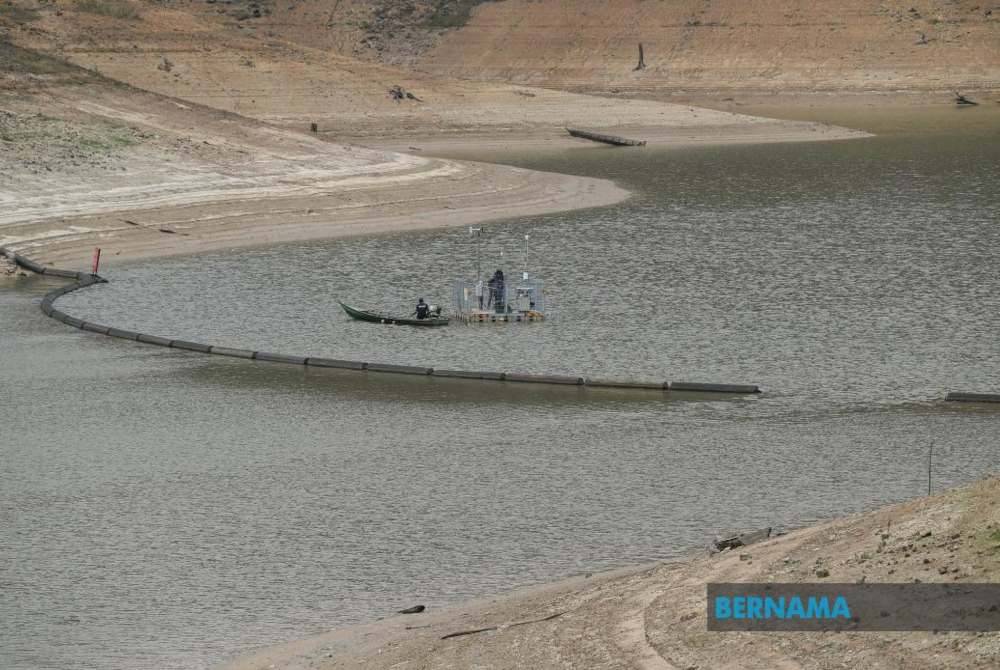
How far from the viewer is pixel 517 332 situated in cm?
4169

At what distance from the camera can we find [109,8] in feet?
313

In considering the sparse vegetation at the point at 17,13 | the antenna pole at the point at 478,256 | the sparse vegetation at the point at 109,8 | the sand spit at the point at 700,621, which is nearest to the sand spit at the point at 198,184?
the antenna pole at the point at 478,256

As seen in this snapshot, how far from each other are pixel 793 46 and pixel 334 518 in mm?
95836

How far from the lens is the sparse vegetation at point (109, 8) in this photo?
94438 millimetres

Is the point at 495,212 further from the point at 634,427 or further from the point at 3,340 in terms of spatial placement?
the point at 634,427

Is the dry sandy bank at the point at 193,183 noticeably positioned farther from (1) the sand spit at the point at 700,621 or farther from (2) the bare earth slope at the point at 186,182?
(1) the sand spit at the point at 700,621

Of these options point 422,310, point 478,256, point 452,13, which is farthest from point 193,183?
point 452,13

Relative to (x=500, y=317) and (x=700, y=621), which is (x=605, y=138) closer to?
(x=500, y=317)

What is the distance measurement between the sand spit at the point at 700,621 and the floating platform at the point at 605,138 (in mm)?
68247

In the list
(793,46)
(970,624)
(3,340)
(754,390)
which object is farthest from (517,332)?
(793,46)

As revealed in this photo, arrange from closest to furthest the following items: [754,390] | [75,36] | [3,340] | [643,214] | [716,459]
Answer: [716,459] < [754,390] < [3,340] < [643,214] < [75,36]

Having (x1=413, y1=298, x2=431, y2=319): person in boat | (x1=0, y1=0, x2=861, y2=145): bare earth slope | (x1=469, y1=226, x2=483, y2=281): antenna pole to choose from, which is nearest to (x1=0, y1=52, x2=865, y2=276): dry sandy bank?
(x1=469, y1=226, x2=483, y2=281): antenna pole

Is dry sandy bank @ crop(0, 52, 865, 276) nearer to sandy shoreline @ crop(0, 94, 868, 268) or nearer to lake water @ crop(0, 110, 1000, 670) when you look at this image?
sandy shoreline @ crop(0, 94, 868, 268)

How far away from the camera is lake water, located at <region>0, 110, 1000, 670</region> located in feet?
74.1
